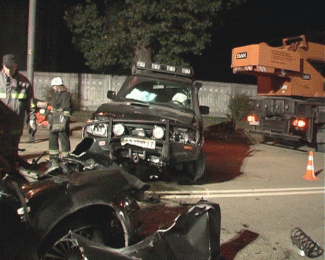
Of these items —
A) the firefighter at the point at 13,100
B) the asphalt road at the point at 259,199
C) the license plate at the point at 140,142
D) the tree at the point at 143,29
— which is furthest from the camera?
the tree at the point at 143,29

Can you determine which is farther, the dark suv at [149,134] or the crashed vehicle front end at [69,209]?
the dark suv at [149,134]

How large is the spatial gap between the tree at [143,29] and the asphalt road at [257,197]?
574 cm

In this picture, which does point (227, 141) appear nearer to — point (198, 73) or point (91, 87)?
point (91, 87)

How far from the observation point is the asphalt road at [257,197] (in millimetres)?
4465

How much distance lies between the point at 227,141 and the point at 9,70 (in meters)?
9.56

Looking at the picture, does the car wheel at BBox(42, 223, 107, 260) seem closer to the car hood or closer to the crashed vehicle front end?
the crashed vehicle front end

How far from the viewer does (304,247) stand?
428 cm

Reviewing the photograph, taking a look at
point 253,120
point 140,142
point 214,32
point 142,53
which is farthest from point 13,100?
point 214,32

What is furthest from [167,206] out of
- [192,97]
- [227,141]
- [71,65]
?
[71,65]

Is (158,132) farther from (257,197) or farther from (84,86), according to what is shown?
(84,86)

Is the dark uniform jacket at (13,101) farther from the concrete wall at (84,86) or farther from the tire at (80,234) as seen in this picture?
the concrete wall at (84,86)

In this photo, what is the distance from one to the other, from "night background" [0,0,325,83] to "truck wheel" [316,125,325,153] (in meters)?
11.0

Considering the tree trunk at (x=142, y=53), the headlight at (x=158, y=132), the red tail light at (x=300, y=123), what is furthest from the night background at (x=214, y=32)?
the headlight at (x=158, y=132)

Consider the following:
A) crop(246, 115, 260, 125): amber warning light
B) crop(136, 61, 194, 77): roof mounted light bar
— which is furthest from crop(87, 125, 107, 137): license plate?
crop(246, 115, 260, 125): amber warning light
